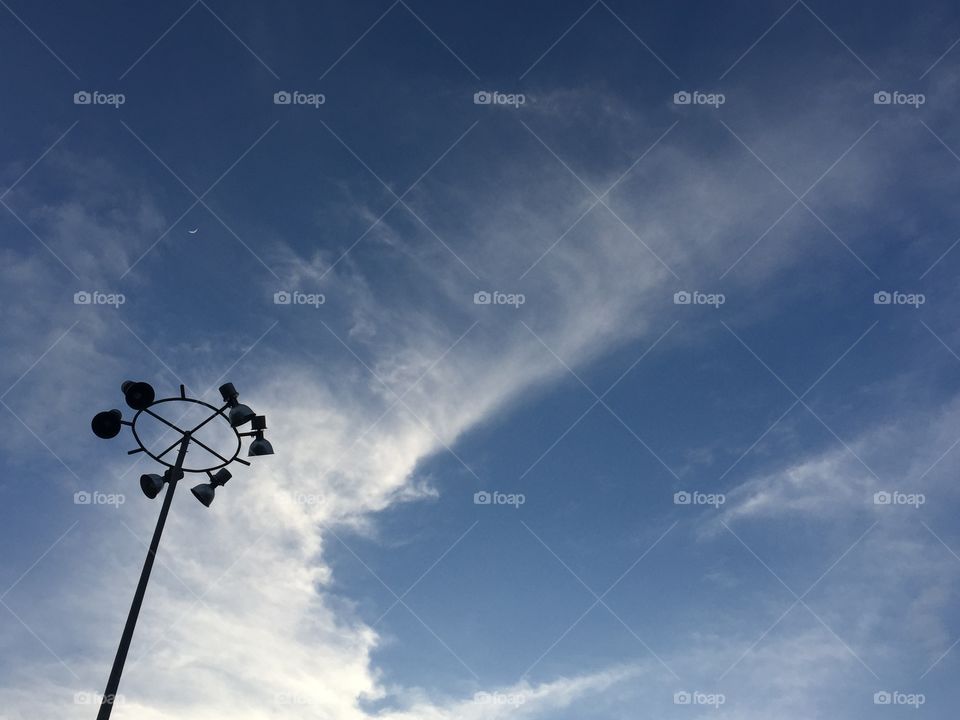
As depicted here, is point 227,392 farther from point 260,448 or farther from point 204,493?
point 204,493

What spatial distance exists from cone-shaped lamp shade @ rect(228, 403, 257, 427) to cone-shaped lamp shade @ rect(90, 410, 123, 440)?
1809mm

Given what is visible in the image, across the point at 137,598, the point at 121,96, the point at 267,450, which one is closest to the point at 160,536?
the point at 137,598

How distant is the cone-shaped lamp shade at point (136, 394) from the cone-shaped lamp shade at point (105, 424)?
537mm

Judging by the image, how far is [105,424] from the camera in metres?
10.2

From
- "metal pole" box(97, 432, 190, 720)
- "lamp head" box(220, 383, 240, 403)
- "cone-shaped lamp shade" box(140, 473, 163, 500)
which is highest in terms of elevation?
"lamp head" box(220, 383, 240, 403)

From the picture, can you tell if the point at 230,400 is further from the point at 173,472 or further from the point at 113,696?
the point at 113,696

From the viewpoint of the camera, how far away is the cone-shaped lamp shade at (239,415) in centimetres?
1016

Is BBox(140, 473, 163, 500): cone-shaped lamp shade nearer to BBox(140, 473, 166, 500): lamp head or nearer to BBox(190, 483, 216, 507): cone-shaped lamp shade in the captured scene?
BBox(140, 473, 166, 500): lamp head

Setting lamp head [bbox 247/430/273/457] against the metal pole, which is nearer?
the metal pole

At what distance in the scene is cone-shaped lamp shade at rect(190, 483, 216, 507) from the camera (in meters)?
10.3

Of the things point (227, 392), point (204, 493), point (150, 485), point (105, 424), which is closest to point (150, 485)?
point (150, 485)

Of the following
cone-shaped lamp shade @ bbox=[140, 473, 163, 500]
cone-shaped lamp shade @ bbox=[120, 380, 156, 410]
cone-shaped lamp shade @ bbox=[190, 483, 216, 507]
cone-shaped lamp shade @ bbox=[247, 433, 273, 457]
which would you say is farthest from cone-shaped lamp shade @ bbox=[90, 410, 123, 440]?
cone-shaped lamp shade @ bbox=[247, 433, 273, 457]

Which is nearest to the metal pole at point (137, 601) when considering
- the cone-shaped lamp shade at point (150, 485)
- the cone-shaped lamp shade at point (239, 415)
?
the cone-shaped lamp shade at point (150, 485)

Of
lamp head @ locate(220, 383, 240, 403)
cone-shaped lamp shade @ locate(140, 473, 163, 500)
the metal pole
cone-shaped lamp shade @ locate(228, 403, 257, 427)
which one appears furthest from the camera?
lamp head @ locate(220, 383, 240, 403)
